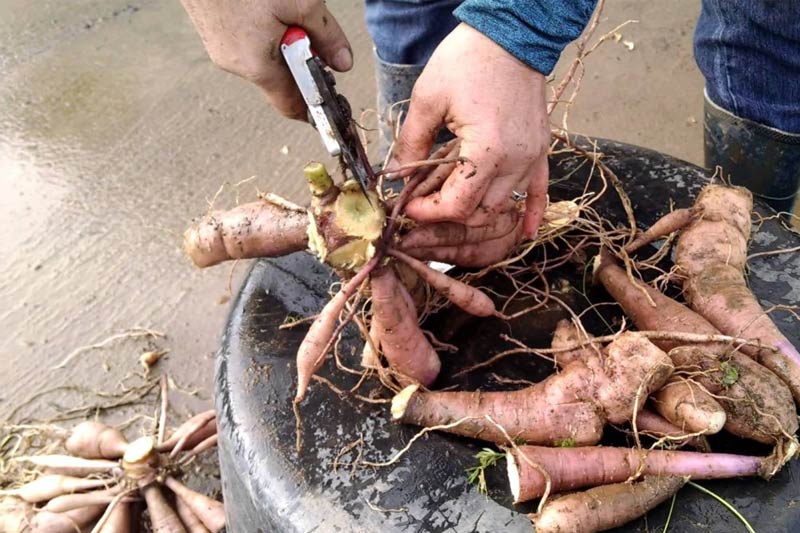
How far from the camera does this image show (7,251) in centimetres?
262

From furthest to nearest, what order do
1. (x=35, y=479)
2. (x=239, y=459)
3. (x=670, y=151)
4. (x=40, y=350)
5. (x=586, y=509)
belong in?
(x=670, y=151), (x=40, y=350), (x=35, y=479), (x=239, y=459), (x=586, y=509)

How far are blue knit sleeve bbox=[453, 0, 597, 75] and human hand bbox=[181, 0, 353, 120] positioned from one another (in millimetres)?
232

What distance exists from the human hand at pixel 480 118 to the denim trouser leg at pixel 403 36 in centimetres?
81

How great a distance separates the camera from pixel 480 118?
3.43 ft

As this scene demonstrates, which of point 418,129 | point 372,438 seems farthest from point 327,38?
point 372,438

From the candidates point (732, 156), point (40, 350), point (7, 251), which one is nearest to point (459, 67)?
point (732, 156)

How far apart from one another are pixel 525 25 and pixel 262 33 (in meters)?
0.41

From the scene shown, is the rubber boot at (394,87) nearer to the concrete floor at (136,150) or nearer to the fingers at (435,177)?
the concrete floor at (136,150)

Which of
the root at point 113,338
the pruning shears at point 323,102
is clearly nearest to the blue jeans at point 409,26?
the pruning shears at point 323,102

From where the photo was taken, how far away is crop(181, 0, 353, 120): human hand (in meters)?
1.09

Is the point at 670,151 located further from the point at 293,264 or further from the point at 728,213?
the point at 293,264

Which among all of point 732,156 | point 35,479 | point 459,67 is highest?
point 459,67

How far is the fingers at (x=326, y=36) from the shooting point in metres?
1.12

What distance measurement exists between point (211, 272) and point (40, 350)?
607 millimetres
